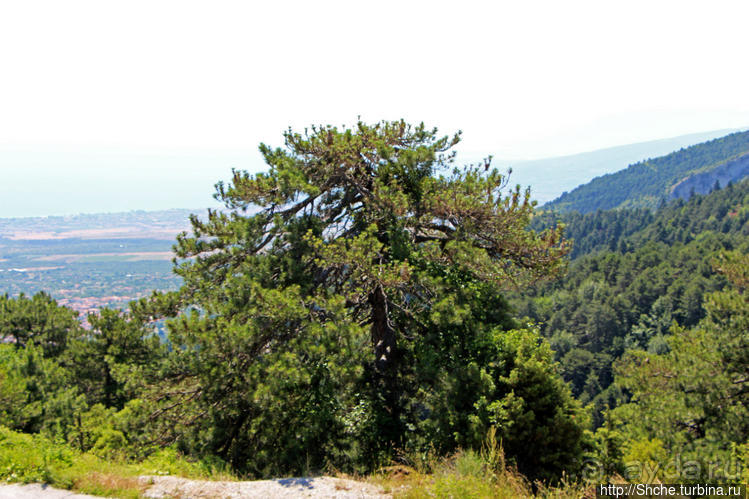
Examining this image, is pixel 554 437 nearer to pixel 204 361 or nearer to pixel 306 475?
pixel 306 475

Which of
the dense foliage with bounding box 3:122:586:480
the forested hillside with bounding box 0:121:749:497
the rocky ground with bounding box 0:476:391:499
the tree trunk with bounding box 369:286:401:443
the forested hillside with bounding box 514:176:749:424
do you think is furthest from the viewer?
the forested hillside with bounding box 514:176:749:424

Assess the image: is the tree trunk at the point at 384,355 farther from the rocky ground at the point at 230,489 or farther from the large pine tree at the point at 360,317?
the rocky ground at the point at 230,489

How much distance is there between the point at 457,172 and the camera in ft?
35.7

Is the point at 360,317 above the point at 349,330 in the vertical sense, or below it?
below

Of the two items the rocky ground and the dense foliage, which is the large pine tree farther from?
the rocky ground

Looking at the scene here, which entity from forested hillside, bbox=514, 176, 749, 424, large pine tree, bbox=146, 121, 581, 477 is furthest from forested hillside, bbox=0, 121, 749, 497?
forested hillside, bbox=514, 176, 749, 424

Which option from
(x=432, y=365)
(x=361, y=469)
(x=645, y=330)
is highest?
(x=432, y=365)

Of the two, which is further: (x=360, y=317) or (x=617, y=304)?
(x=617, y=304)

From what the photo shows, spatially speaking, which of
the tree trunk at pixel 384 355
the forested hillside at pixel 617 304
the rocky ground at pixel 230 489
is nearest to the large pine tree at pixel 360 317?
the tree trunk at pixel 384 355

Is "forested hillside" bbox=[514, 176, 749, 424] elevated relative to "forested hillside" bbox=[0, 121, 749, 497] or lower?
lower

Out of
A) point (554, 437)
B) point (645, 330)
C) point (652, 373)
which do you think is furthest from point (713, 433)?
point (645, 330)

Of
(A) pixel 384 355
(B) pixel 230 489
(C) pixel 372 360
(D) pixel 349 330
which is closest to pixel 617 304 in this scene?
(A) pixel 384 355

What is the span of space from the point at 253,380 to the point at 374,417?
8.56 feet

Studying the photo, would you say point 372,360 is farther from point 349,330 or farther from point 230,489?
point 230,489
